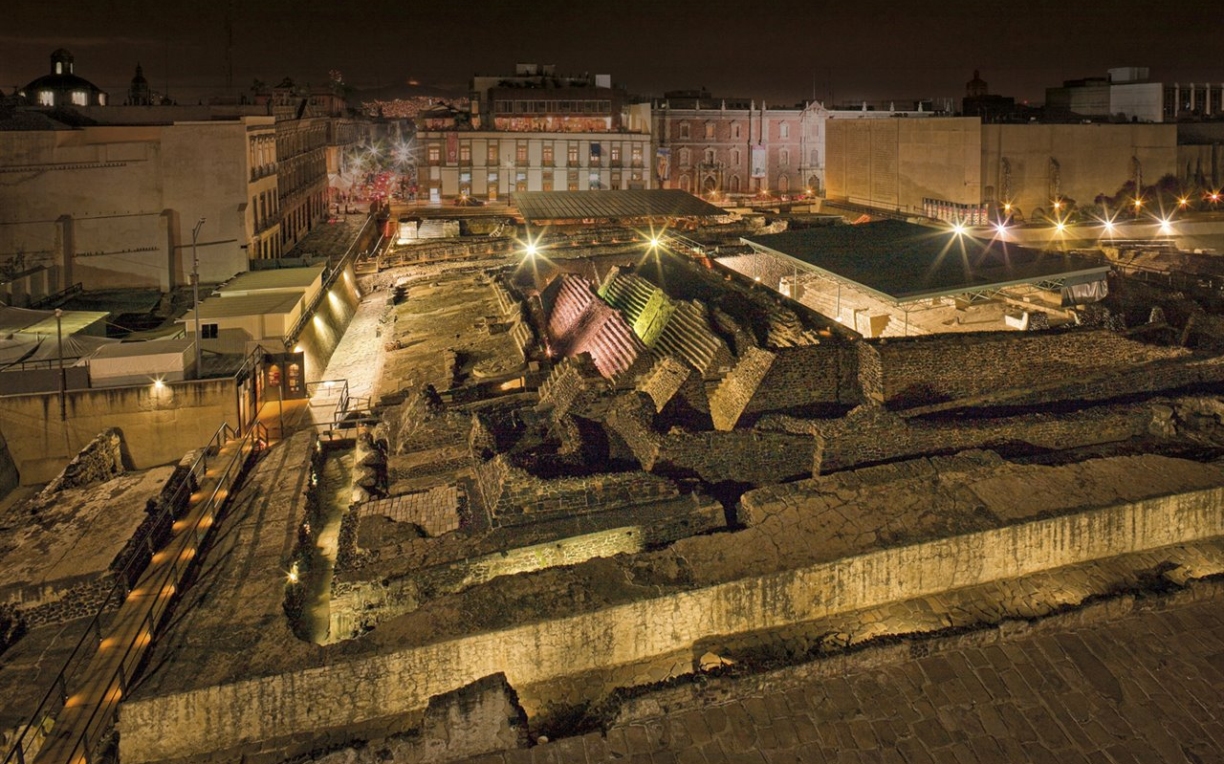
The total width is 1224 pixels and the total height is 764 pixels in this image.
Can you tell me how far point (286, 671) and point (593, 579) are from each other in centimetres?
333

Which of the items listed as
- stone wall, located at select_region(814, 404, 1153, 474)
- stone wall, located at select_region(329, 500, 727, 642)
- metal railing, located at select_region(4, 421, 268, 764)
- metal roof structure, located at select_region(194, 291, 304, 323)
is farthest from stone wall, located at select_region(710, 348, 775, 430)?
metal roof structure, located at select_region(194, 291, 304, 323)

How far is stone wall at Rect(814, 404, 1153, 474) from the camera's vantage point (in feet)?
45.0

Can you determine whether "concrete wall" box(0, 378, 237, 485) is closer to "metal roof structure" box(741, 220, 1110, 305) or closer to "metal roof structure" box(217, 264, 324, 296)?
"metal roof structure" box(217, 264, 324, 296)

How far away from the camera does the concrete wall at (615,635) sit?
29.0 ft

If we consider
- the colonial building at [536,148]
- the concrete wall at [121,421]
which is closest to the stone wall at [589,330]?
the concrete wall at [121,421]

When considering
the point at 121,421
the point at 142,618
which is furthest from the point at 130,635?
the point at 121,421

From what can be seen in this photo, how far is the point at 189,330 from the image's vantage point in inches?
892

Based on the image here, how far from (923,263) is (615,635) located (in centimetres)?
1519

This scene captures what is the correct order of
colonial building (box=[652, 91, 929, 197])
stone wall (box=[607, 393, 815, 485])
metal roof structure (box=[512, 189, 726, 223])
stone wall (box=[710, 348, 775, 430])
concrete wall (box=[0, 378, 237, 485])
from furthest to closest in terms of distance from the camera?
colonial building (box=[652, 91, 929, 197]) → metal roof structure (box=[512, 189, 726, 223]) → concrete wall (box=[0, 378, 237, 485]) → stone wall (box=[710, 348, 775, 430]) → stone wall (box=[607, 393, 815, 485])

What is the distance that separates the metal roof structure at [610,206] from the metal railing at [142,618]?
2069cm

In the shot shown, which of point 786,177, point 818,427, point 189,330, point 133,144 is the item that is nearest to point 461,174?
point 786,177

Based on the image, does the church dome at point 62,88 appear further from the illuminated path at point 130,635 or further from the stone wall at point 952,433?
the stone wall at point 952,433

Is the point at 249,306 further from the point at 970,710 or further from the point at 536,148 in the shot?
the point at 536,148

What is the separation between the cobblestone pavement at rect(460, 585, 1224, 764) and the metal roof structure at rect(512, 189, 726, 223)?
93.5 feet
